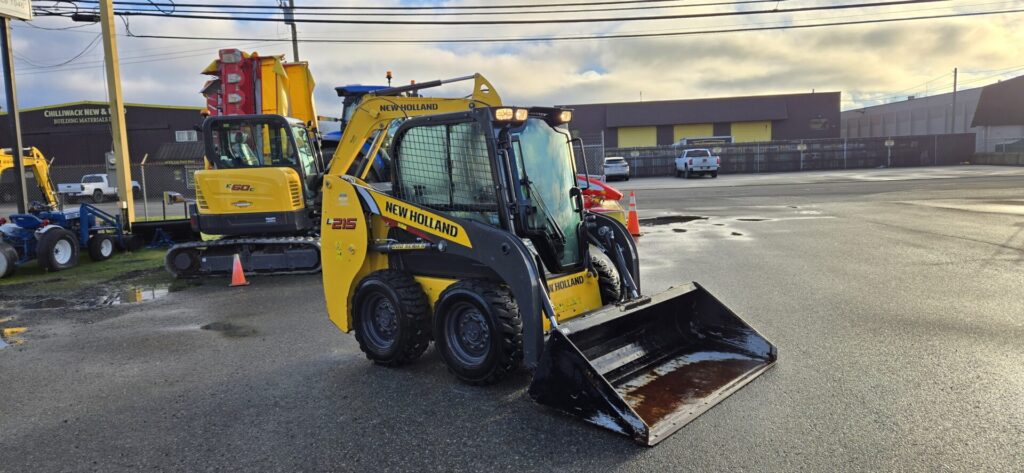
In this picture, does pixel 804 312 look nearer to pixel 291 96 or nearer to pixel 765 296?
pixel 765 296

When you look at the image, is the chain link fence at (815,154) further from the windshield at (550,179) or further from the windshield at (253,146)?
the windshield at (550,179)

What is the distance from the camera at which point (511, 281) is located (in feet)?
15.3

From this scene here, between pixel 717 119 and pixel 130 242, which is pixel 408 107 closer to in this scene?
pixel 130 242

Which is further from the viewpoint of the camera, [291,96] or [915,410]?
[291,96]

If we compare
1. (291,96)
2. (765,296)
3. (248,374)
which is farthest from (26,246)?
(765,296)

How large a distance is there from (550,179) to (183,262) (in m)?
8.37

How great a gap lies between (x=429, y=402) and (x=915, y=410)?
343cm

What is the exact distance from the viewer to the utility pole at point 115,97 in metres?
14.2

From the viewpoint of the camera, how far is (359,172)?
6.27 metres

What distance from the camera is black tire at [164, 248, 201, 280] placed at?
36.5ft

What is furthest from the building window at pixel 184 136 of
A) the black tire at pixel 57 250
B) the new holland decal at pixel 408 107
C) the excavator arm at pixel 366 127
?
the excavator arm at pixel 366 127

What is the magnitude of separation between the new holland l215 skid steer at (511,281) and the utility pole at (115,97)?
11200 millimetres

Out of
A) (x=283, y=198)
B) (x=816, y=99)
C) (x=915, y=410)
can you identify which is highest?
(x=816, y=99)

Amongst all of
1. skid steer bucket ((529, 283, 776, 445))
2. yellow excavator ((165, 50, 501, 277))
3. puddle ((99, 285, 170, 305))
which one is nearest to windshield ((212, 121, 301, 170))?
yellow excavator ((165, 50, 501, 277))
